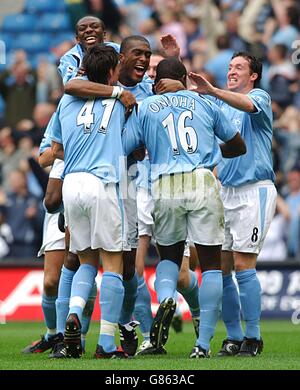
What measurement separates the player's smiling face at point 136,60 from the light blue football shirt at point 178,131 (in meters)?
0.49

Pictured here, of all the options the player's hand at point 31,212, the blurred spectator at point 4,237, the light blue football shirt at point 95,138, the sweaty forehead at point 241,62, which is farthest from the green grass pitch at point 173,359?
the player's hand at point 31,212

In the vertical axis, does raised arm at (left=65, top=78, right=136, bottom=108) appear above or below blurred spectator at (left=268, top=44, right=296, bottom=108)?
below

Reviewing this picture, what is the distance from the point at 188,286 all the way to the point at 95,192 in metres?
1.89

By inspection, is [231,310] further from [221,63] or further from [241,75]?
[221,63]

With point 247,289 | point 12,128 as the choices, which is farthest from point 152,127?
point 12,128

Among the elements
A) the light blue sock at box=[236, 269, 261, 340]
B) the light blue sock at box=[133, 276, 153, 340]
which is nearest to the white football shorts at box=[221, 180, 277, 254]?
the light blue sock at box=[236, 269, 261, 340]

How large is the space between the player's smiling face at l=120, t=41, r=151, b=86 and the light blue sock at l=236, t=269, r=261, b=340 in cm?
179

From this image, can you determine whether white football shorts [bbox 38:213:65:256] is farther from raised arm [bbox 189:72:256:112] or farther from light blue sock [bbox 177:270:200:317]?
raised arm [bbox 189:72:256:112]

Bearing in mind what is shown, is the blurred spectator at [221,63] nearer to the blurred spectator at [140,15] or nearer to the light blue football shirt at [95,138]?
the blurred spectator at [140,15]

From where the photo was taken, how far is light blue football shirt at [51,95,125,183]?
7672 mm

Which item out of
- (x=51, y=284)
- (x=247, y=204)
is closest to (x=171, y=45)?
(x=247, y=204)

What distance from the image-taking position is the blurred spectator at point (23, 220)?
15477 millimetres

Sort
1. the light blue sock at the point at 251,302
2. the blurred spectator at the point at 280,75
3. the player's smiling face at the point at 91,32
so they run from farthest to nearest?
the blurred spectator at the point at 280,75, the player's smiling face at the point at 91,32, the light blue sock at the point at 251,302
